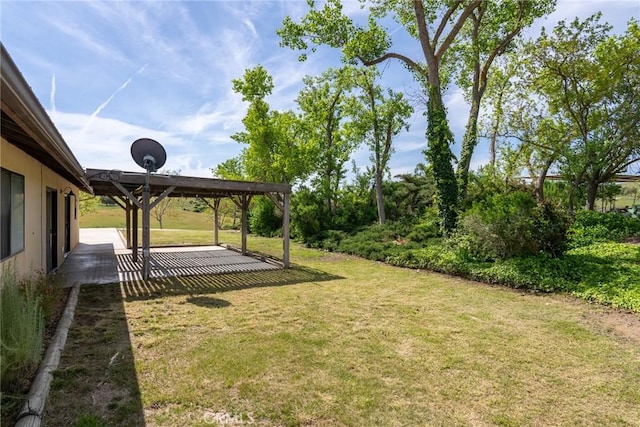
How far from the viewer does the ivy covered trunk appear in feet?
39.0

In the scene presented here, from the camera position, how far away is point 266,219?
70.9 ft

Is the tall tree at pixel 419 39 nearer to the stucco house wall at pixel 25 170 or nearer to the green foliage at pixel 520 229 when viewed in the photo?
the green foliage at pixel 520 229

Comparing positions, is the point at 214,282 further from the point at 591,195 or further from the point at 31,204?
the point at 591,195

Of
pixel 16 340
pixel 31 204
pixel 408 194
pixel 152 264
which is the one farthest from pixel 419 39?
pixel 16 340

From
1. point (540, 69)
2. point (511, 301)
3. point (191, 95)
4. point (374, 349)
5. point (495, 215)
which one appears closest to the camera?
point (374, 349)

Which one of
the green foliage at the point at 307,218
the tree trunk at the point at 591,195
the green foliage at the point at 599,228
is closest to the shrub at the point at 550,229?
the green foliage at the point at 599,228

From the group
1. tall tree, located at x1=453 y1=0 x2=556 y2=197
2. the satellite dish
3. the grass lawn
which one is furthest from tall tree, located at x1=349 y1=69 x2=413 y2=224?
the grass lawn

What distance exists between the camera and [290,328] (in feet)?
16.3

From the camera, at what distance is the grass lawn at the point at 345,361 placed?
2.89 meters

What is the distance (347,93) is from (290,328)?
55.0 ft

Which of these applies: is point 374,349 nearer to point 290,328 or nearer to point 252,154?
point 290,328

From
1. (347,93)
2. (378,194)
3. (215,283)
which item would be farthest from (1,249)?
(347,93)

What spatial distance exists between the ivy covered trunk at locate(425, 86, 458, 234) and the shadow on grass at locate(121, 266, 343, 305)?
205 inches

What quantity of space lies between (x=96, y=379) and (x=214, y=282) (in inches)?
191
